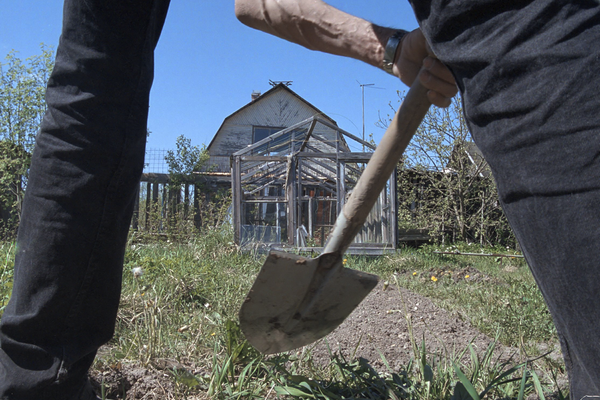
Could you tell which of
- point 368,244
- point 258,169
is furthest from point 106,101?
point 258,169

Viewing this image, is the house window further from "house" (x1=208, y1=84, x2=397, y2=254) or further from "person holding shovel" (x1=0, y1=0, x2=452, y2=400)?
"person holding shovel" (x1=0, y1=0, x2=452, y2=400)

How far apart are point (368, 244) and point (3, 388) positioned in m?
7.79

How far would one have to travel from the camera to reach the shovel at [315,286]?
1.16 m

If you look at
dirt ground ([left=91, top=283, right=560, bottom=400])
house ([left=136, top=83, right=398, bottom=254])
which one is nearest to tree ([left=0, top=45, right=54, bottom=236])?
house ([left=136, top=83, right=398, bottom=254])

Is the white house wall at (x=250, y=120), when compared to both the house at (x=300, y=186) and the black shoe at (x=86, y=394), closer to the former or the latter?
the house at (x=300, y=186)

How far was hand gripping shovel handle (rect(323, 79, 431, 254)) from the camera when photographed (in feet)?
3.62

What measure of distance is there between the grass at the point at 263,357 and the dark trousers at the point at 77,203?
0.43 m

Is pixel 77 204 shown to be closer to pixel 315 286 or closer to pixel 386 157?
pixel 315 286

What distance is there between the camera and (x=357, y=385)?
1488 millimetres

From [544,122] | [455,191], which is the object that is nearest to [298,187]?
[455,191]

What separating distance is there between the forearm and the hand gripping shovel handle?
0.60ft

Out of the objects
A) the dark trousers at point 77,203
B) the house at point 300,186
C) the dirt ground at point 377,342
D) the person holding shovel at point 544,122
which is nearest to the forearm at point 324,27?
the dark trousers at point 77,203

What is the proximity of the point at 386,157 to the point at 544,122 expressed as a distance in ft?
1.75

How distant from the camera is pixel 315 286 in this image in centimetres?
134
